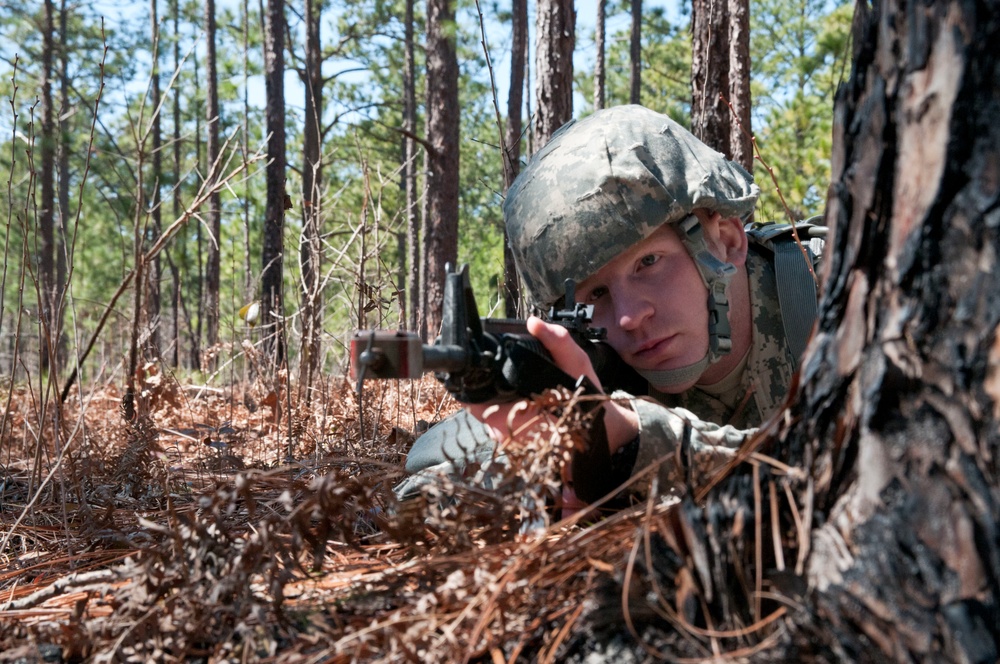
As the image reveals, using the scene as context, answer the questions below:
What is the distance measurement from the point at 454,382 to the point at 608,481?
0.46 m

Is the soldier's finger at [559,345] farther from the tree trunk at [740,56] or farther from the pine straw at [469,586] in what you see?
the tree trunk at [740,56]

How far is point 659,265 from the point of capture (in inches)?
96.9

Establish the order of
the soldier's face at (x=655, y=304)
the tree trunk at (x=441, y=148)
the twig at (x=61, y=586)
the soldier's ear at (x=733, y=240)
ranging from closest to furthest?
1. the twig at (x=61, y=586)
2. the soldier's face at (x=655, y=304)
3. the soldier's ear at (x=733, y=240)
4. the tree trunk at (x=441, y=148)

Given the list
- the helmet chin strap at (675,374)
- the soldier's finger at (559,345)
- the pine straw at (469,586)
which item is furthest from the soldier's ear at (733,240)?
the pine straw at (469,586)

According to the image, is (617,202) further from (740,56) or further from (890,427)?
(740,56)

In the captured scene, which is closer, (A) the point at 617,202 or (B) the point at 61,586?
(B) the point at 61,586

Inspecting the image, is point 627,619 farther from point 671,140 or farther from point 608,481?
point 671,140

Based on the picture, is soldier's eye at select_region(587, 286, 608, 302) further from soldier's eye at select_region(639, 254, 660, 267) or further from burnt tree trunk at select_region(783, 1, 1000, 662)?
burnt tree trunk at select_region(783, 1, 1000, 662)

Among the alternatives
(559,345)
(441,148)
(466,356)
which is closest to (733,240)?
(559,345)

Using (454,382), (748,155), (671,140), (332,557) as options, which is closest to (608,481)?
(454,382)

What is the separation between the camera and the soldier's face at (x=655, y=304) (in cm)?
238

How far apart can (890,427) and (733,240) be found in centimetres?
178

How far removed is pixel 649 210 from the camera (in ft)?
7.93

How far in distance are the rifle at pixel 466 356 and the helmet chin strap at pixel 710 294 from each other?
0.82m
